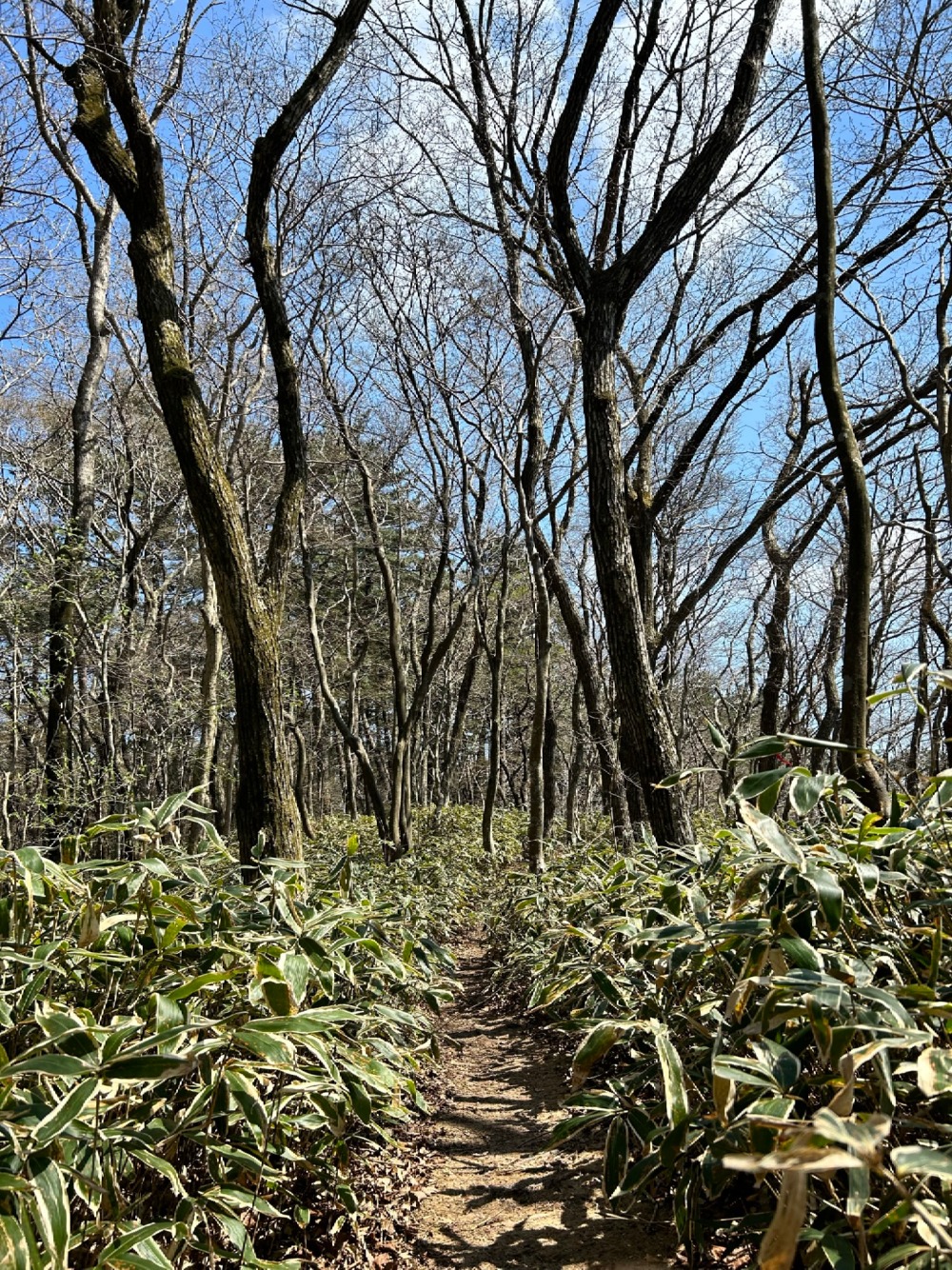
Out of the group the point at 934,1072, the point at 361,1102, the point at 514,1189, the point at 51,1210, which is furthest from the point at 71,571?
the point at 934,1072

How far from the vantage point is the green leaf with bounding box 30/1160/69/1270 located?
50.8 inches

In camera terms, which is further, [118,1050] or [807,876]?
[118,1050]

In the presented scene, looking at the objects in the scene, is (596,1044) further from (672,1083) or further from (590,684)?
(590,684)

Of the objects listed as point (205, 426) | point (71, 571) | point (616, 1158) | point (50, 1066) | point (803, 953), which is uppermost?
point (71, 571)

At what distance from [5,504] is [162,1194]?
12.1 m

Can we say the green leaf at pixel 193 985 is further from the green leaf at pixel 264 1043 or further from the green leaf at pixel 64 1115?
the green leaf at pixel 64 1115

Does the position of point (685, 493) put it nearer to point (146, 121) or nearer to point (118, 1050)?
point (146, 121)

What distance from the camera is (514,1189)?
280 centimetres

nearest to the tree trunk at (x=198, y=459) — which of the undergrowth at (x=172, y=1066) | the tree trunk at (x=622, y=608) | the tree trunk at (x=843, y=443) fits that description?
the undergrowth at (x=172, y=1066)

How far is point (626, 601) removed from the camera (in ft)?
17.1

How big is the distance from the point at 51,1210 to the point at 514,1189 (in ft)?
6.50

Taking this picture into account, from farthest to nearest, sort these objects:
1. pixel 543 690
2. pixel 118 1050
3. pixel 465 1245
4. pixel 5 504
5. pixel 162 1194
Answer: pixel 5 504, pixel 543 690, pixel 465 1245, pixel 162 1194, pixel 118 1050

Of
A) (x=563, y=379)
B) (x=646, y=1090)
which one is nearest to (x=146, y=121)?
(x=646, y=1090)

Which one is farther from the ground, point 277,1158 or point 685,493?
point 685,493
